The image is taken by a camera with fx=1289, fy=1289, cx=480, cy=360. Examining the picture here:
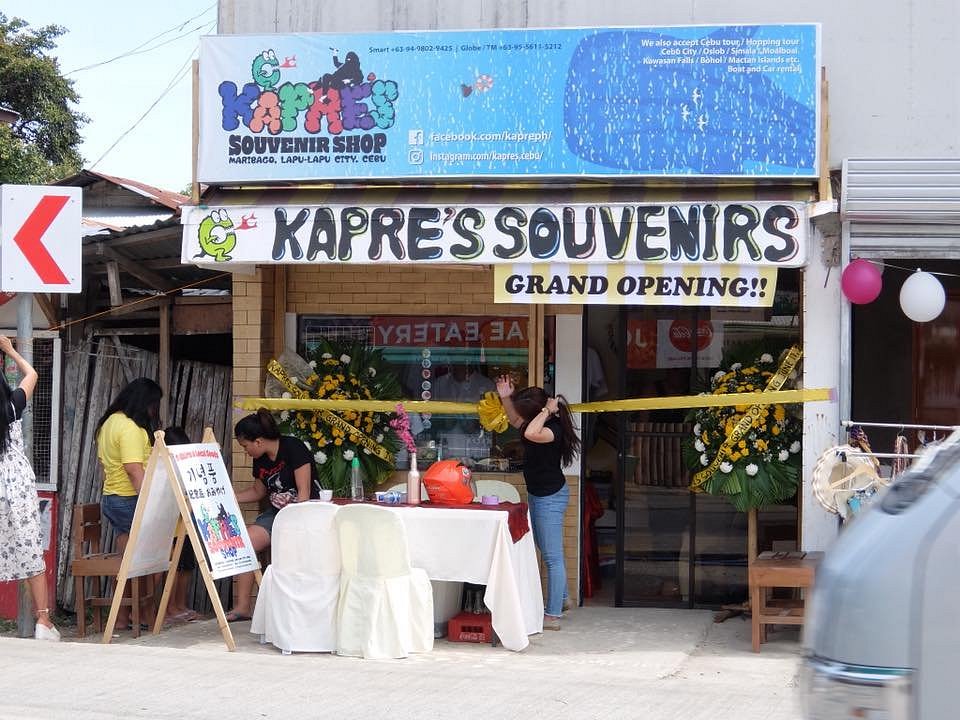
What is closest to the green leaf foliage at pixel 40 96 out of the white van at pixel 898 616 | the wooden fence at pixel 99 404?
the wooden fence at pixel 99 404

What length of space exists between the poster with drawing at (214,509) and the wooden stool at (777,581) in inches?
133

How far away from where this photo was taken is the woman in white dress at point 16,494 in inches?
331

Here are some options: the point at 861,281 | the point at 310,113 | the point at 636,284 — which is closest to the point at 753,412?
the point at 861,281

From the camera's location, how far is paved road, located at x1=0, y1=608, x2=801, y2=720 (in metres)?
6.73

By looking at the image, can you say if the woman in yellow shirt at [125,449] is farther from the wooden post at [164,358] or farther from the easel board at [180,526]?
the wooden post at [164,358]

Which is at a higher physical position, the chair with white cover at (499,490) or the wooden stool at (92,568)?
the chair with white cover at (499,490)

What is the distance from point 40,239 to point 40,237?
1 cm

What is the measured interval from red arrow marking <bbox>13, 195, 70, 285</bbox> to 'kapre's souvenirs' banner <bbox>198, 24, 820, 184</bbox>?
1199 mm

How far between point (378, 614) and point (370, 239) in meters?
2.51

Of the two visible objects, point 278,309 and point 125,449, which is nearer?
point 125,449

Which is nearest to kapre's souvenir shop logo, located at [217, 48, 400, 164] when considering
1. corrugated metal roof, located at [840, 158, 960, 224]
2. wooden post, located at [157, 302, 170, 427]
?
wooden post, located at [157, 302, 170, 427]

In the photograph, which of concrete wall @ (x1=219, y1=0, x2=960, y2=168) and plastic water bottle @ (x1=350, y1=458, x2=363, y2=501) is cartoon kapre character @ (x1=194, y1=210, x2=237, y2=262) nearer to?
plastic water bottle @ (x1=350, y1=458, x2=363, y2=501)

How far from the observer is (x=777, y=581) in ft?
27.0

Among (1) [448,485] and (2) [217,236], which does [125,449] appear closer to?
(2) [217,236]
